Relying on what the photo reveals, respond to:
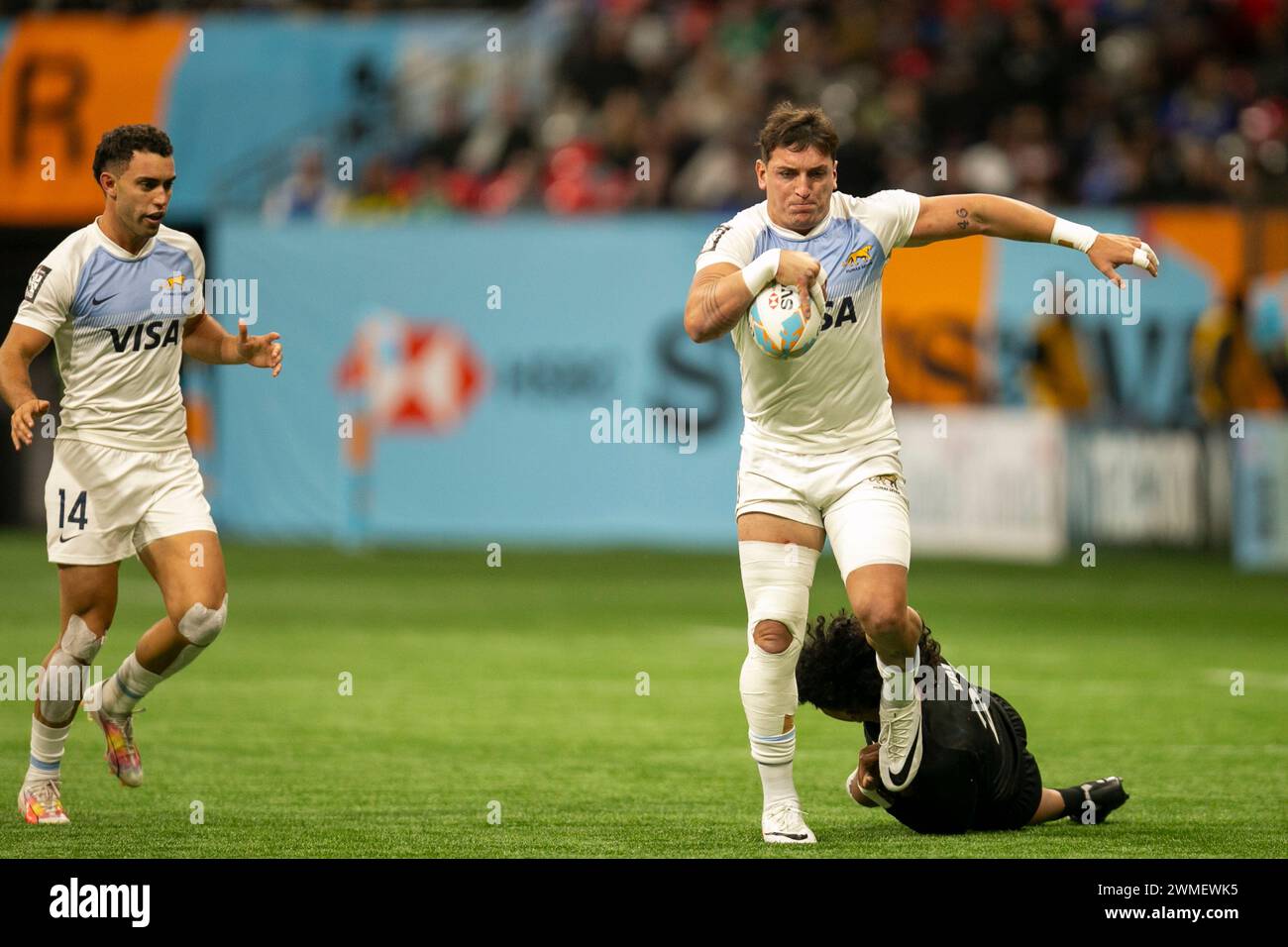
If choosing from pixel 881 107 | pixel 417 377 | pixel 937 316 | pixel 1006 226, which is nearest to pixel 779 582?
pixel 1006 226

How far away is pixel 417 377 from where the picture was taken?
21.0 meters

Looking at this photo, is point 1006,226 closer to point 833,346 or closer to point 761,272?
point 833,346

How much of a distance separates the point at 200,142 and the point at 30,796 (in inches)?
626

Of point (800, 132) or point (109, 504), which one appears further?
point (109, 504)

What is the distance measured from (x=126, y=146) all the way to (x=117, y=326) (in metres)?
0.67

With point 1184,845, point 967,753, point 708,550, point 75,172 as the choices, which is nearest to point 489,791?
point 967,753

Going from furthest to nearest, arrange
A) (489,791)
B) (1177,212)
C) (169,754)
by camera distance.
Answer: (1177,212) → (169,754) → (489,791)

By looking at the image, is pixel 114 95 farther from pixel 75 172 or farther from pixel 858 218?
pixel 858 218

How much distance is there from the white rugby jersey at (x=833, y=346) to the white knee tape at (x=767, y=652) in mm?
407

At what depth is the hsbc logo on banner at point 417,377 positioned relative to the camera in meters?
21.0

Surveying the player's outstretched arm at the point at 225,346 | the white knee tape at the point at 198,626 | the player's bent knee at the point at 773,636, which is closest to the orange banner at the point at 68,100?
the player's outstretched arm at the point at 225,346

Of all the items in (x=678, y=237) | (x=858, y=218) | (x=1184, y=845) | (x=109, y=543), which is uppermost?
(x=678, y=237)

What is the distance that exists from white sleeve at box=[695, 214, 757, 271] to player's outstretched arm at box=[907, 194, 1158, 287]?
0.59 m
